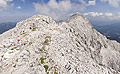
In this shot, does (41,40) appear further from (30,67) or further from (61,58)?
(30,67)

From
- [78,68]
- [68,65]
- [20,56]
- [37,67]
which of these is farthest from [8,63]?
[78,68]

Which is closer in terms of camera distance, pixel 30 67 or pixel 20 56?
pixel 30 67

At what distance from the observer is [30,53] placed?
1959 centimetres

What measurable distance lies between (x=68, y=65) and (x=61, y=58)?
2428 mm

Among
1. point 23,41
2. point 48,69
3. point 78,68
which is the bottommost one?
point 78,68

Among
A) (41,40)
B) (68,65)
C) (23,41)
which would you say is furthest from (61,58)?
(23,41)

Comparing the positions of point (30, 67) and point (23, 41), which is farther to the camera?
point (23, 41)

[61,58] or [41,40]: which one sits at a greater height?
[41,40]

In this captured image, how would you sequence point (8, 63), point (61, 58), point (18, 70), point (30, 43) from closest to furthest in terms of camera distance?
point (18, 70), point (8, 63), point (61, 58), point (30, 43)

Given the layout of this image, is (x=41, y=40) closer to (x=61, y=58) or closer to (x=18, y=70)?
(x=61, y=58)

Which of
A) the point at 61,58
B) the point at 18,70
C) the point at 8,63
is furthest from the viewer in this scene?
the point at 61,58

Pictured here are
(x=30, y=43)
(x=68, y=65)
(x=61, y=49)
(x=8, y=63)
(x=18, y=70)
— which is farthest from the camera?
(x=61, y=49)

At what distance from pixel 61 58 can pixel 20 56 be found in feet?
29.2

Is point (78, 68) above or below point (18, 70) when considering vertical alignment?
below
